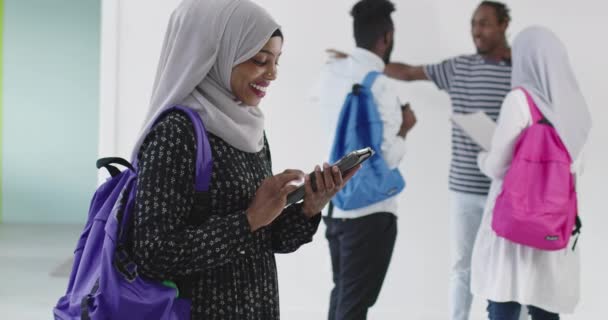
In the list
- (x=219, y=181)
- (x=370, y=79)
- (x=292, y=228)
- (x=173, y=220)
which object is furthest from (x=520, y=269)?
(x=173, y=220)

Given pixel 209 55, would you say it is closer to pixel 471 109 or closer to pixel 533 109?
pixel 533 109

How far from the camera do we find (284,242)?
1.78 m

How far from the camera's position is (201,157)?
1545 mm

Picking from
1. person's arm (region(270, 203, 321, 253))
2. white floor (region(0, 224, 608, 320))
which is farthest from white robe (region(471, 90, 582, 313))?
person's arm (region(270, 203, 321, 253))

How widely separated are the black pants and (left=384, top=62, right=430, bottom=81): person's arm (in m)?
1.21

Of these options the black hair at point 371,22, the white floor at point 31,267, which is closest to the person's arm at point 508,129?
the black hair at point 371,22

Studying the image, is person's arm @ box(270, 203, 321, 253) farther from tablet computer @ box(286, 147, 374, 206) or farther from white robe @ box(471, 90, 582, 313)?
white robe @ box(471, 90, 582, 313)

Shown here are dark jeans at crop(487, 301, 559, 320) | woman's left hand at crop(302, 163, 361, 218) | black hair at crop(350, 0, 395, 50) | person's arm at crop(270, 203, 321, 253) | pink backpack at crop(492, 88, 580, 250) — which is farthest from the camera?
black hair at crop(350, 0, 395, 50)

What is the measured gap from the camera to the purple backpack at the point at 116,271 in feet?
4.79

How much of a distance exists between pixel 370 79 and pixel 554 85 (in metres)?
0.73

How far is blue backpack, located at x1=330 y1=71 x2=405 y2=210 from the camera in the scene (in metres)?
3.25

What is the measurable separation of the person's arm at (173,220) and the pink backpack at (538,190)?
5.74ft

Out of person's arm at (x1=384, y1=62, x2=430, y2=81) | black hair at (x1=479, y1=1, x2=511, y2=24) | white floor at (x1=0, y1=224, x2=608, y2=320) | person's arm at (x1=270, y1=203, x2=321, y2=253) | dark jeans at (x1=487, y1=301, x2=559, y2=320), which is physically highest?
black hair at (x1=479, y1=1, x2=511, y2=24)

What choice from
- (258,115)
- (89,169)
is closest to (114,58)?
(258,115)
